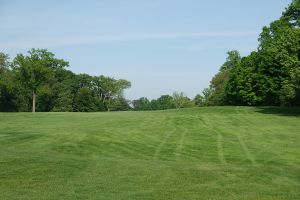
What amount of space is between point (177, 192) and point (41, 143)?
11759mm

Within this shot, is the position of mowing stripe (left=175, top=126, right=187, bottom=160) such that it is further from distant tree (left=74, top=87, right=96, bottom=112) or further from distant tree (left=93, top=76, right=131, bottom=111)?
distant tree (left=93, top=76, right=131, bottom=111)

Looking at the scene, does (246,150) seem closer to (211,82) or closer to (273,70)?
(273,70)

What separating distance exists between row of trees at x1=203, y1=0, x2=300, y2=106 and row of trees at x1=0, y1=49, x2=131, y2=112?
2944 centimetres

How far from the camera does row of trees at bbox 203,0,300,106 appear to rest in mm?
43938

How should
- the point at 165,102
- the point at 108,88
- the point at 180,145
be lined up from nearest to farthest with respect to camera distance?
the point at 180,145 → the point at 108,88 → the point at 165,102

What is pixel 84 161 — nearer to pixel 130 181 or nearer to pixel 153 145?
pixel 130 181

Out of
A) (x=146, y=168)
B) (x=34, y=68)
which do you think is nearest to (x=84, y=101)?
(x=34, y=68)

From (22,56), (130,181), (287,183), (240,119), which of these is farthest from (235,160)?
(22,56)

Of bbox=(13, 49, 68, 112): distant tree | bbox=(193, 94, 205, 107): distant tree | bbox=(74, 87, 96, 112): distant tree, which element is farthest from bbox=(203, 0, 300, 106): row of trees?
bbox=(193, 94, 205, 107): distant tree

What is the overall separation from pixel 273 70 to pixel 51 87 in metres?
72.5

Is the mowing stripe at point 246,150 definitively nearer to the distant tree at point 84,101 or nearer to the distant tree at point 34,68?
the distant tree at point 34,68

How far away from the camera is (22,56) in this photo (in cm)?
7012

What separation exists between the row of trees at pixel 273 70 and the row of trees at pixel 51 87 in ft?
96.6

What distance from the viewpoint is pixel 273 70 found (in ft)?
183
